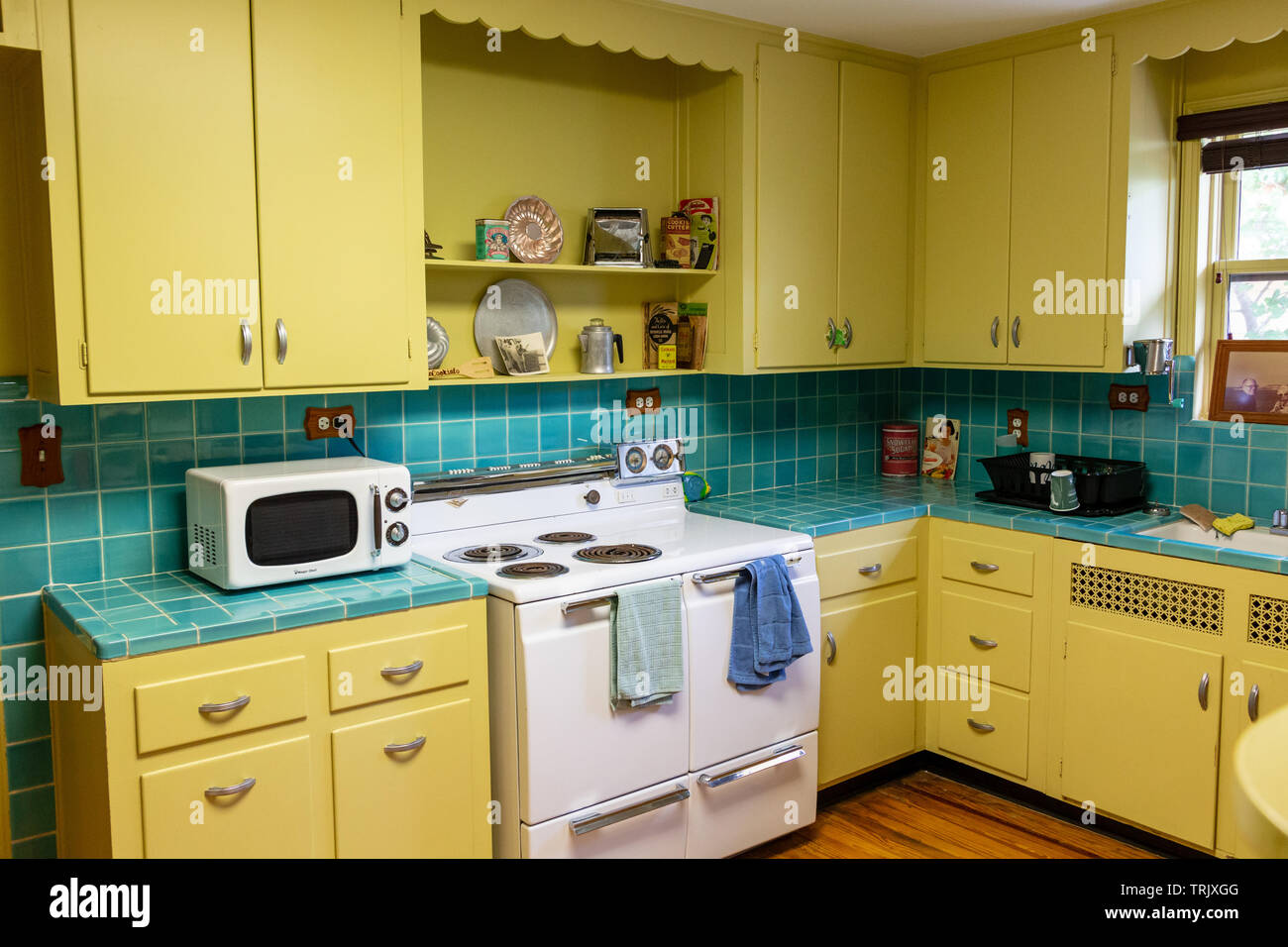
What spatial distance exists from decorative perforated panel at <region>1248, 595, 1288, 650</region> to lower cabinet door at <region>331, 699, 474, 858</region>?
6.63 ft

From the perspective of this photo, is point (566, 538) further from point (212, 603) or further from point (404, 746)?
point (212, 603)

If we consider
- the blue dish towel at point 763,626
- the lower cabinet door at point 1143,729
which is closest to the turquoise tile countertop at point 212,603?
the blue dish towel at point 763,626

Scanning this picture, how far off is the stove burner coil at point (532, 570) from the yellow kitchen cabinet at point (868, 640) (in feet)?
3.01

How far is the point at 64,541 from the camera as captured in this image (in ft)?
8.28

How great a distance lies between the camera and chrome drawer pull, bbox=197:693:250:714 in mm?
2166

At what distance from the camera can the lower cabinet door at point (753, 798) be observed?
2867 mm

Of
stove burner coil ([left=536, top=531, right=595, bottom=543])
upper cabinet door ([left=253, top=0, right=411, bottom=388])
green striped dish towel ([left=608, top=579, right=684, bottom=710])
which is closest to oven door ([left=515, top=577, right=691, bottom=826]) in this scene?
green striped dish towel ([left=608, top=579, right=684, bottom=710])

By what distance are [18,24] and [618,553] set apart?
68.5 inches

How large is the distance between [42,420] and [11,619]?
0.46m

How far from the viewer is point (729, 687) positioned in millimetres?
2896

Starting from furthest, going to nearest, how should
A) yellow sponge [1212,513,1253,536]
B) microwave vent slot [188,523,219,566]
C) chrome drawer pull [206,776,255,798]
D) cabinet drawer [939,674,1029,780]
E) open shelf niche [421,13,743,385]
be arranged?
cabinet drawer [939,674,1029,780] < yellow sponge [1212,513,1253,536] < open shelf niche [421,13,743,385] < microwave vent slot [188,523,219,566] < chrome drawer pull [206,776,255,798]

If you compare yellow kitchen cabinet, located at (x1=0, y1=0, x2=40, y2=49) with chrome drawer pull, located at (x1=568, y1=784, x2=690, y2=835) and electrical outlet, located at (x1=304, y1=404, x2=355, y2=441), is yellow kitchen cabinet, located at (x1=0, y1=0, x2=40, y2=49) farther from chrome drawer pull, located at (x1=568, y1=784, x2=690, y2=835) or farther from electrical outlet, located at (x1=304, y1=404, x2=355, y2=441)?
chrome drawer pull, located at (x1=568, y1=784, x2=690, y2=835)

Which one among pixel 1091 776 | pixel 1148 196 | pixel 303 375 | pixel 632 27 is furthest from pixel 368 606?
pixel 1148 196

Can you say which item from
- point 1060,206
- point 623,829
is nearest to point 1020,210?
point 1060,206
